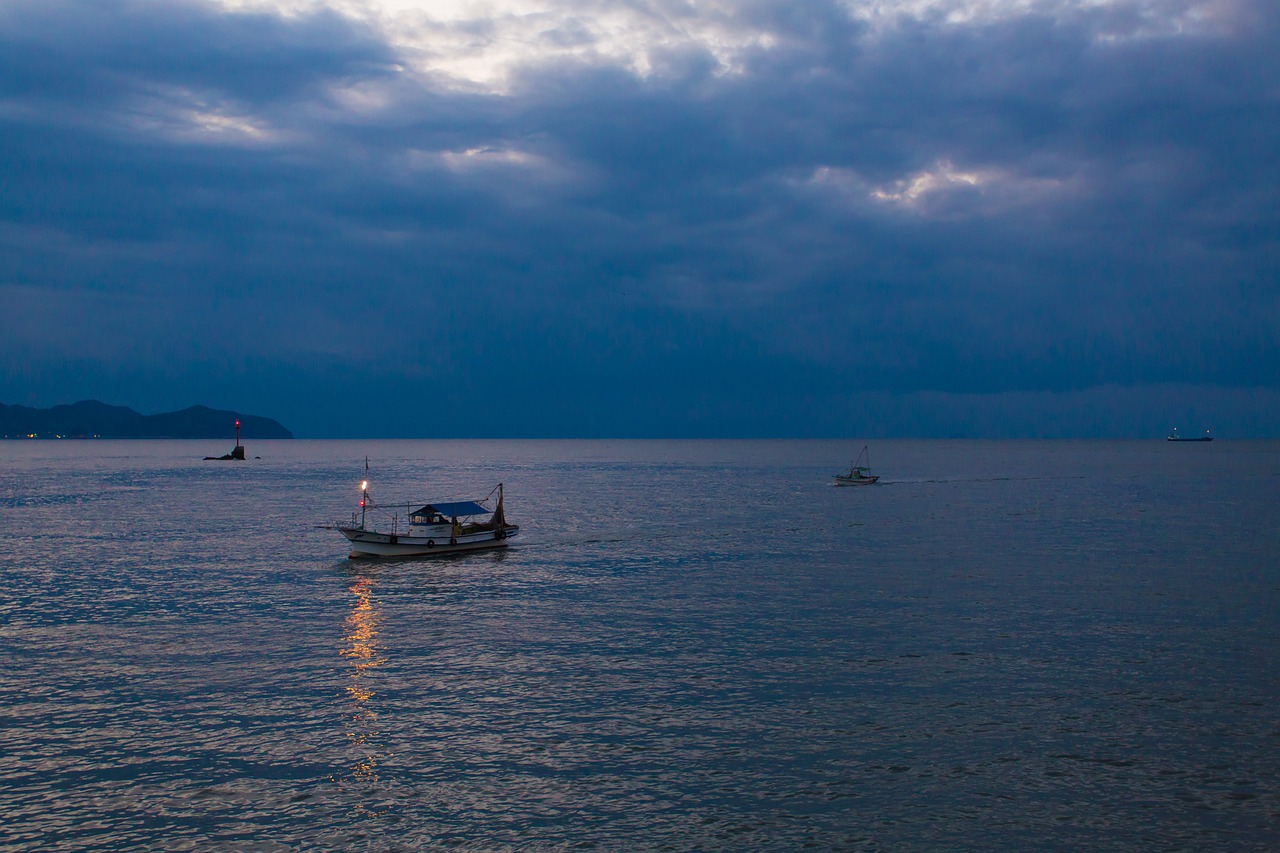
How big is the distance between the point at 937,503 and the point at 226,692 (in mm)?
100373

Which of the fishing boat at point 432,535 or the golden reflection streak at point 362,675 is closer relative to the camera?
the golden reflection streak at point 362,675

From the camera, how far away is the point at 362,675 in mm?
34500

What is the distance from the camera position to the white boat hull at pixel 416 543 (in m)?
68.1

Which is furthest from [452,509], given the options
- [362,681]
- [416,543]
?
[362,681]

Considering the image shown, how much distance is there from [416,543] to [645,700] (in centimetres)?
4272

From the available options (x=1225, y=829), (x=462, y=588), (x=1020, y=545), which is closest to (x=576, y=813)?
(x=1225, y=829)

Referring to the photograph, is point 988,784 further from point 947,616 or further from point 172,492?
point 172,492

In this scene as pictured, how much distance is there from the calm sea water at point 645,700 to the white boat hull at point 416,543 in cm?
239

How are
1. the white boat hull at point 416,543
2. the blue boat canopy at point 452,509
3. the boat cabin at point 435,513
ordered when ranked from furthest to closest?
the boat cabin at point 435,513 < the blue boat canopy at point 452,509 < the white boat hull at point 416,543

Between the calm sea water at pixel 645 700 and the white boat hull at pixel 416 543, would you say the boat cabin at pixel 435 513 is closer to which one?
the white boat hull at pixel 416 543

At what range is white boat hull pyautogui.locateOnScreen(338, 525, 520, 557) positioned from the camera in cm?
6806

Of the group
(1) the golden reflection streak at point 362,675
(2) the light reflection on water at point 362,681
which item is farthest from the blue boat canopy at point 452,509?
(2) the light reflection on water at point 362,681

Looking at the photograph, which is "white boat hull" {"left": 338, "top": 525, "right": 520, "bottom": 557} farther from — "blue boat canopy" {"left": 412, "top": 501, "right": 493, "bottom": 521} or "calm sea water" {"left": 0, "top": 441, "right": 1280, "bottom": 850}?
"calm sea water" {"left": 0, "top": 441, "right": 1280, "bottom": 850}

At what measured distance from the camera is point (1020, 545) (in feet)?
242
